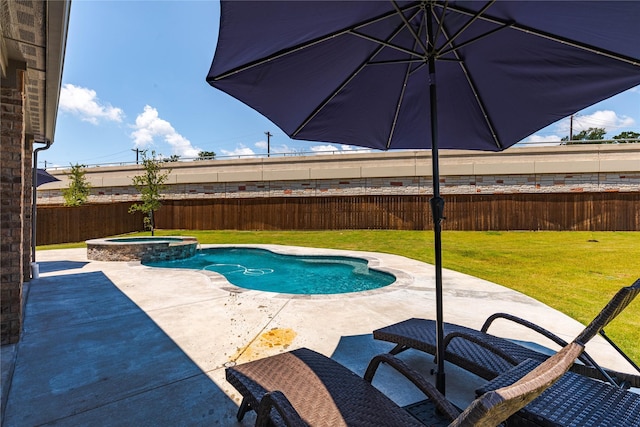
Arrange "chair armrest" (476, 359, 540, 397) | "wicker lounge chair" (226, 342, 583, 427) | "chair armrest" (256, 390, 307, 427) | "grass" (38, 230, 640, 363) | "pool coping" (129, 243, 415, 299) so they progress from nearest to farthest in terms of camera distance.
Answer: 1. "wicker lounge chair" (226, 342, 583, 427)
2. "chair armrest" (256, 390, 307, 427)
3. "chair armrest" (476, 359, 540, 397)
4. "grass" (38, 230, 640, 363)
5. "pool coping" (129, 243, 415, 299)

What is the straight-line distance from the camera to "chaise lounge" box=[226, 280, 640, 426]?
1090 millimetres

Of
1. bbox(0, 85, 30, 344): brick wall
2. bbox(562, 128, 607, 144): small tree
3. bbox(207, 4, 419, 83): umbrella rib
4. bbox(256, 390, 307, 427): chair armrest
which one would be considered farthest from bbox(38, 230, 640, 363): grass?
bbox(562, 128, 607, 144): small tree

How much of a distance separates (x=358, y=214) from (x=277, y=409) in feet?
54.5

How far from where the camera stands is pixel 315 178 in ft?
61.6

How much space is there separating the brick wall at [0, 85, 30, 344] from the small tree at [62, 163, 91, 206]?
22071 millimetres

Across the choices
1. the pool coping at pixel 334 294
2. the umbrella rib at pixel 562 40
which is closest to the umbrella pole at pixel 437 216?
the umbrella rib at pixel 562 40

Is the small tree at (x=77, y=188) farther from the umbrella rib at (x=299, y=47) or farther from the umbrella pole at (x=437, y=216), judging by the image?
the umbrella pole at (x=437, y=216)

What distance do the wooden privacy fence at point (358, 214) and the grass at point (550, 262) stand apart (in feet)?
7.77

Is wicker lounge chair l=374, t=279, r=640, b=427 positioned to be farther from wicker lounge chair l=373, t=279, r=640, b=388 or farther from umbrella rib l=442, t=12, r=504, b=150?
umbrella rib l=442, t=12, r=504, b=150

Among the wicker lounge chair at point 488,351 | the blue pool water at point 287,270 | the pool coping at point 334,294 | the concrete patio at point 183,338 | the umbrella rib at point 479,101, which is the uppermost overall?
the umbrella rib at point 479,101

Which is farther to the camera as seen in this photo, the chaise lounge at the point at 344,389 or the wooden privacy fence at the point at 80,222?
the wooden privacy fence at the point at 80,222

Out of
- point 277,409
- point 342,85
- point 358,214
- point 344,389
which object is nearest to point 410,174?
point 358,214

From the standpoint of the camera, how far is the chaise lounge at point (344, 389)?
1.09 metres

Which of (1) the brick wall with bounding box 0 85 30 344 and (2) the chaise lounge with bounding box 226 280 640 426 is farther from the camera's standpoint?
(1) the brick wall with bounding box 0 85 30 344
